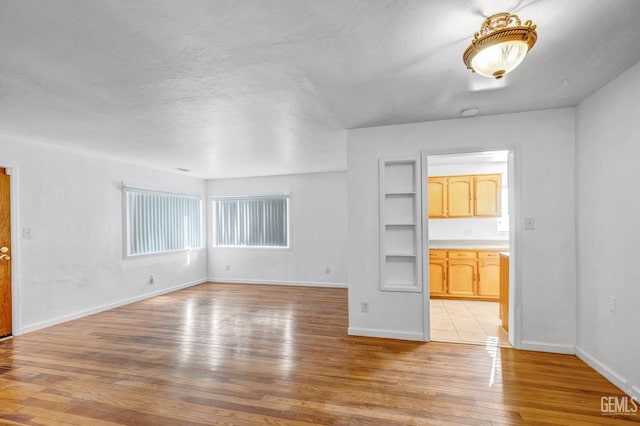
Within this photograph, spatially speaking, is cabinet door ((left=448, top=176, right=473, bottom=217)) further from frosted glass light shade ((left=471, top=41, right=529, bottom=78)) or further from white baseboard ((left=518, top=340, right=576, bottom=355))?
frosted glass light shade ((left=471, top=41, right=529, bottom=78))

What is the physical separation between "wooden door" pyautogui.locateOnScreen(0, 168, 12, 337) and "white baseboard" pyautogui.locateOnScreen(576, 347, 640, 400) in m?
6.38

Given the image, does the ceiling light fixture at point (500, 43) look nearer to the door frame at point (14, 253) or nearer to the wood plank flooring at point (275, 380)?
the wood plank flooring at point (275, 380)

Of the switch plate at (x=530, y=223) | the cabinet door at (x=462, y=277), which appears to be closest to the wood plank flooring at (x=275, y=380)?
the switch plate at (x=530, y=223)

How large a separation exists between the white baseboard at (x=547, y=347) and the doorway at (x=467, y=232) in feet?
4.66

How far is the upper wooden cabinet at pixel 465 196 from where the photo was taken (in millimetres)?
5711

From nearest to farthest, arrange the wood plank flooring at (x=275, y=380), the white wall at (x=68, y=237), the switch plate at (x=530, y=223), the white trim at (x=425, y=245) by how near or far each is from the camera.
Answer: the wood plank flooring at (x=275, y=380), the switch plate at (x=530, y=223), the white trim at (x=425, y=245), the white wall at (x=68, y=237)

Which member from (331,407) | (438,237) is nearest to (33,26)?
(331,407)

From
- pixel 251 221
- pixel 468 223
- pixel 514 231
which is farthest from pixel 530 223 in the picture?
pixel 251 221

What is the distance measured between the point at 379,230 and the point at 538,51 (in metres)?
2.23

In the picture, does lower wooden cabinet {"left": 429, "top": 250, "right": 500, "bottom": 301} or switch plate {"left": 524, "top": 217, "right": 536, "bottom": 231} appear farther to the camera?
lower wooden cabinet {"left": 429, "top": 250, "right": 500, "bottom": 301}

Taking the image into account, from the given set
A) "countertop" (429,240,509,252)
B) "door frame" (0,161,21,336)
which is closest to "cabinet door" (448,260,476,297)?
"countertop" (429,240,509,252)

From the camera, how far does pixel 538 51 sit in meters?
2.13

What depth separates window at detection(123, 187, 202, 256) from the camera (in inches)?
226

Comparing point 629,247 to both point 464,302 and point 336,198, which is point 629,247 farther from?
point 336,198
